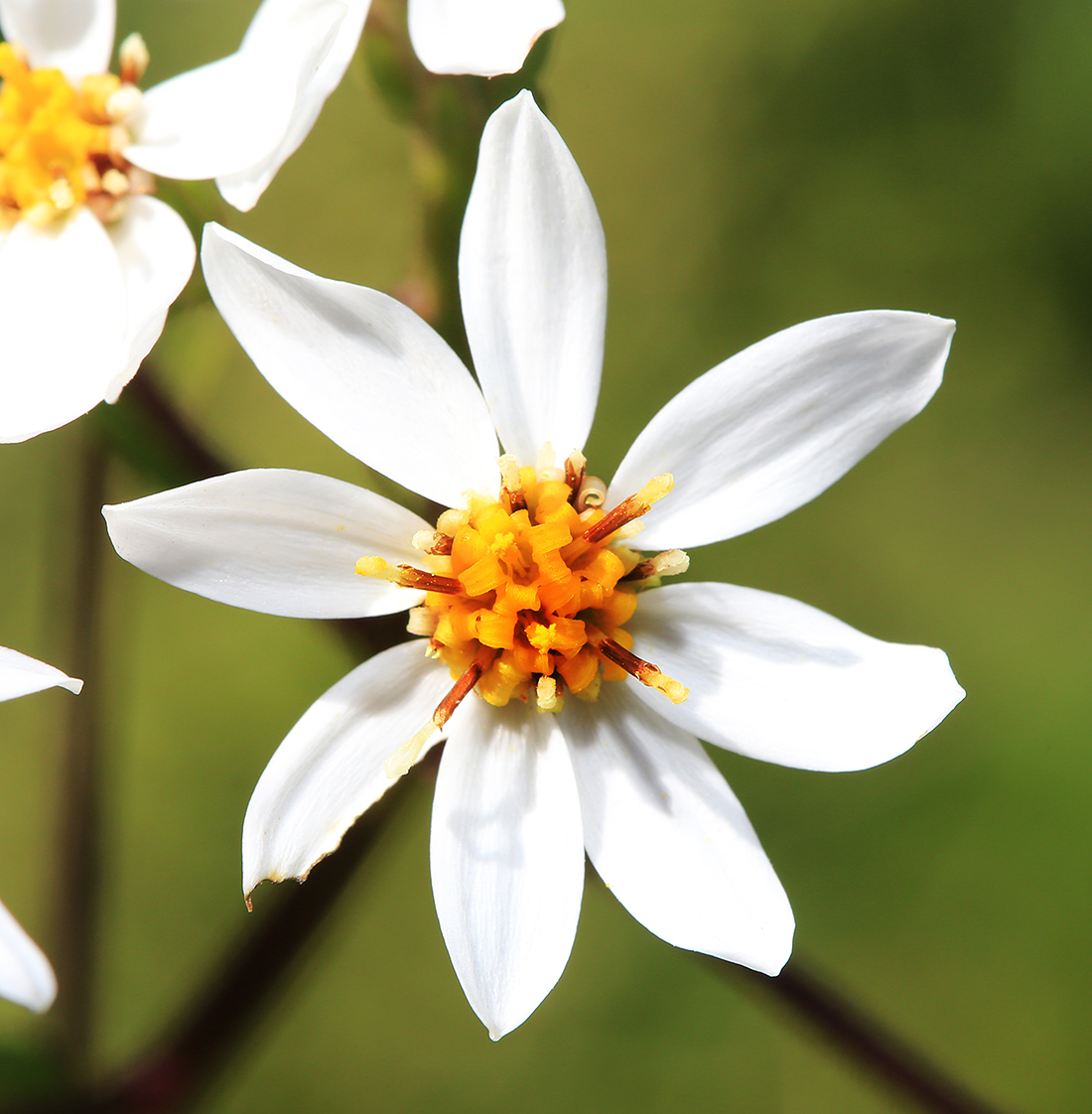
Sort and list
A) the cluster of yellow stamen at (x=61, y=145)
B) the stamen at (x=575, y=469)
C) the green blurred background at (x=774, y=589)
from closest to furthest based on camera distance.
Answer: the stamen at (x=575, y=469)
the cluster of yellow stamen at (x=61, y=145)
the green blurred background at (x=774, y=589)

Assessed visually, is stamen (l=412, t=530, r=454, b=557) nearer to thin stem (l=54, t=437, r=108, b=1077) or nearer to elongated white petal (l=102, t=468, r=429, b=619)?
elongated white petal (l=102, t=468, r=429, b=619)

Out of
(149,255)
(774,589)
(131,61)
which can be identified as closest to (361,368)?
(149,255)

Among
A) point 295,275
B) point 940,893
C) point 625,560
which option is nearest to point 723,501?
point 625,560

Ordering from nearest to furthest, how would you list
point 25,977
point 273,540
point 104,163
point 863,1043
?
point 25,977 → point 273,540 → point 104,163 → point 863,1043

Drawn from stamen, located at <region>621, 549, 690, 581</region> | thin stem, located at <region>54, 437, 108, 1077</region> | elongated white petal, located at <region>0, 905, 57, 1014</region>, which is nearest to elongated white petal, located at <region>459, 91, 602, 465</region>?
stamen, located at <region>621, 549, 690, 581</region>

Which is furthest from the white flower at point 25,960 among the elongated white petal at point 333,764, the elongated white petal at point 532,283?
the elongated white petal at point 532,283

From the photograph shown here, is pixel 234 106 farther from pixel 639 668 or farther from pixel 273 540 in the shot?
pixel 639 668

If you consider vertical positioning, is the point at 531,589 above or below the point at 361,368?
below

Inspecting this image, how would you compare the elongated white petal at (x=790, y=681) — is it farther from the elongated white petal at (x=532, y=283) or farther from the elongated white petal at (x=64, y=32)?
the elongated white petal at (x=64, y=32)
